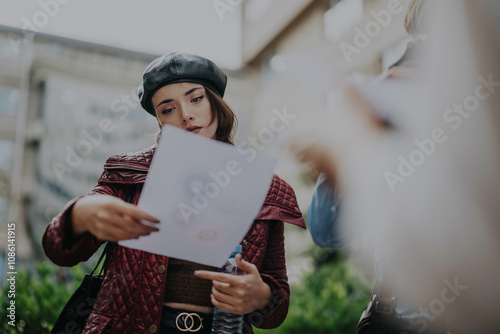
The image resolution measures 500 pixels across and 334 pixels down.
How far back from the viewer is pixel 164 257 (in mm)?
1085

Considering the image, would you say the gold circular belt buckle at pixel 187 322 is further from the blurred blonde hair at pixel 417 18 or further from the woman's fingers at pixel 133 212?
the blurred blonde hair at pixel 417 18

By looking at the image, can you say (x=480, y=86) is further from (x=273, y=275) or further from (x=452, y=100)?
(x=273, y=275)

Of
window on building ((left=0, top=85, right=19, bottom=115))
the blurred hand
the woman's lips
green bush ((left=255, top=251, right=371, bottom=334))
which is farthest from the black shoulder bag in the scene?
window on building ((left=0, top=85, right=19, bottom=115))

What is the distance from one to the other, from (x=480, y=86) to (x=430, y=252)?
49cm

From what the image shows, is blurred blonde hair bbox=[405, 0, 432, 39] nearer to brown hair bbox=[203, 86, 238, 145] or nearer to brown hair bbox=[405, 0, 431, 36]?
brown hair bbox=[405, 0, 431, 36]

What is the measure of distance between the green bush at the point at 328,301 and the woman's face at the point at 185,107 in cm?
215

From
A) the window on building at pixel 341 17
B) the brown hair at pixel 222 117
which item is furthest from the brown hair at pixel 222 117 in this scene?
the window on building at pixel 341 17

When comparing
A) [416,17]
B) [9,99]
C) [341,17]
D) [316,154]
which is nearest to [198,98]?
[316,154]

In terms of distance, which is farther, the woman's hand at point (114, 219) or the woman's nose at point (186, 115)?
the woman's nose at point (186, 115)

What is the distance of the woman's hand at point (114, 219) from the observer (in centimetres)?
86

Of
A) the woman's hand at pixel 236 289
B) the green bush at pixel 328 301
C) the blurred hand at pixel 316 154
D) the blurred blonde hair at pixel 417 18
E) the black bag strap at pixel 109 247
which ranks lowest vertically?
the green bush at pixel 328 301

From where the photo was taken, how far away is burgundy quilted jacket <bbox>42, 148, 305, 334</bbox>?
3.20ft

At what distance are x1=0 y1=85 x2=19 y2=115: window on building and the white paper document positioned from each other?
2.77 metres

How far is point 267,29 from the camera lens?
320 cm
